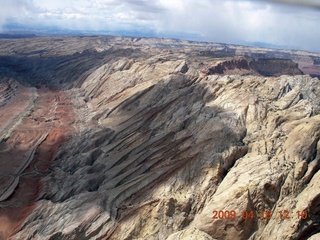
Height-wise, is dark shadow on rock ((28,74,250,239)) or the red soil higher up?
dark shadow on rock ((28,74,250,239))

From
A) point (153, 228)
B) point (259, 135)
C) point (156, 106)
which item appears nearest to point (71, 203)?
point (153, 228)
